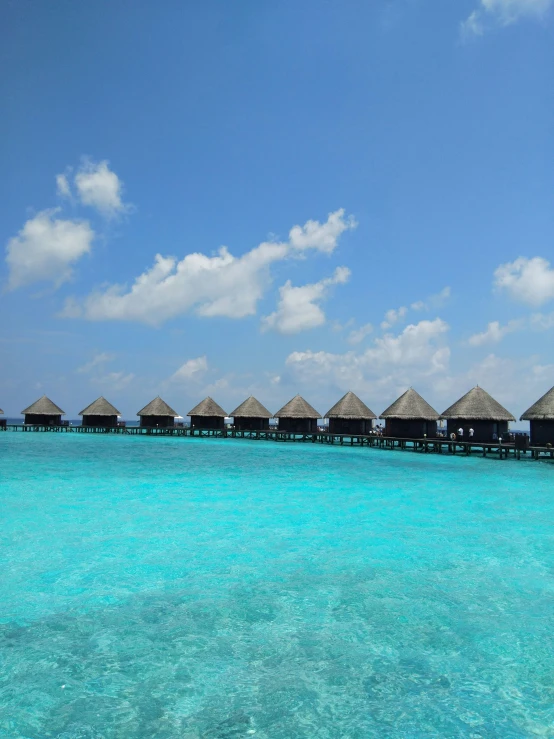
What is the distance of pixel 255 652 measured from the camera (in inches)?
233

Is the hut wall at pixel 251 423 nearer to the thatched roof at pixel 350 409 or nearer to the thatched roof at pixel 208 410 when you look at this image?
the thatched roof at pixel 208 410

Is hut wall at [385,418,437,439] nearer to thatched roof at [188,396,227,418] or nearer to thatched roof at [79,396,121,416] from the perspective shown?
thatched roof at [188,396,227,418]

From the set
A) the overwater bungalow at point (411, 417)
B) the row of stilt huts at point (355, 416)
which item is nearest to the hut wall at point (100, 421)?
the row of stilt huts at point (355, 416)

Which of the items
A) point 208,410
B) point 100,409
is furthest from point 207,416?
point 100,409

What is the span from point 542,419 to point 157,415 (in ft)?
103

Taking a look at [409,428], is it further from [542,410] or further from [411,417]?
[542,410]

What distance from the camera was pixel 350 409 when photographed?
40312 mm

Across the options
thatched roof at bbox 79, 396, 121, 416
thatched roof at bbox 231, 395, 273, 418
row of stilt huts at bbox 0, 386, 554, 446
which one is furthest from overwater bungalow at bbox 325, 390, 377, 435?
Result: thatched roof at bbox 79, 396, 121, 416

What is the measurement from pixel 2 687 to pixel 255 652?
99.6 inches

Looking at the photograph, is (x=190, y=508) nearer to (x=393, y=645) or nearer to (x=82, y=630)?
(x=82, y=630)

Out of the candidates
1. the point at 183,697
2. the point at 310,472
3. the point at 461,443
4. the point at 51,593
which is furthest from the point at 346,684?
the point at 461,443

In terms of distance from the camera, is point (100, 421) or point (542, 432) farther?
point (100, 421)

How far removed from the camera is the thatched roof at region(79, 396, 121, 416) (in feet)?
159

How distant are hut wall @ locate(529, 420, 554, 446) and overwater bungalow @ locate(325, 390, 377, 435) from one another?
12.4m
